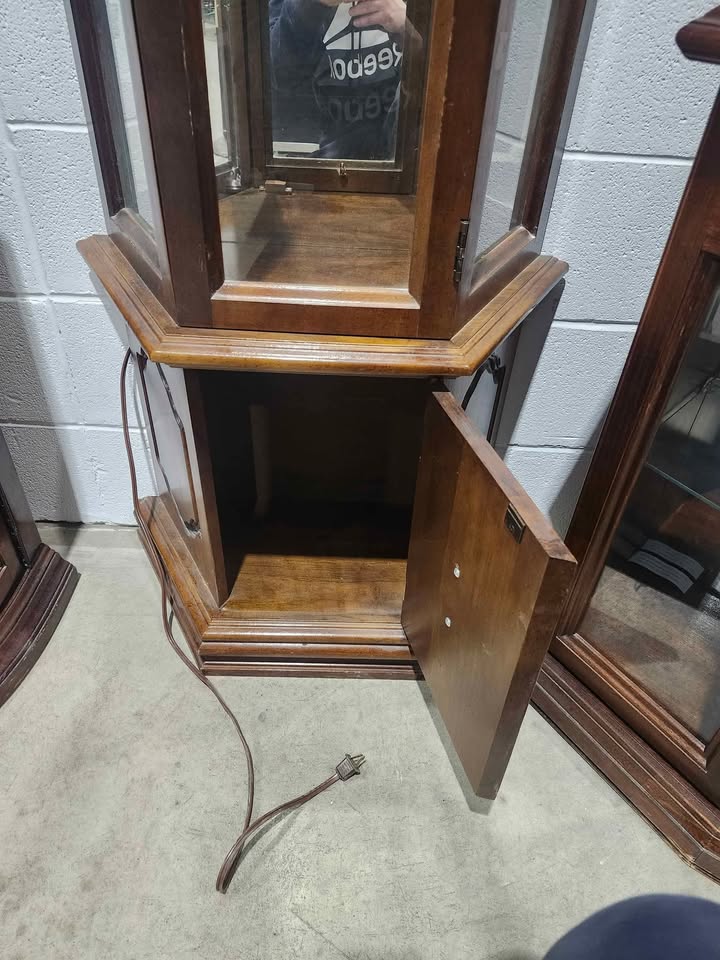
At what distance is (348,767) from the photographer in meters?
0.93

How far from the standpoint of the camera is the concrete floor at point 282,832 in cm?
78

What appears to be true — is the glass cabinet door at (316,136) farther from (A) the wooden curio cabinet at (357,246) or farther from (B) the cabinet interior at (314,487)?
(B) the cabinet interior at (314,487)

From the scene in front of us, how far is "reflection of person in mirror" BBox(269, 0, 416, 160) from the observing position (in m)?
0.76

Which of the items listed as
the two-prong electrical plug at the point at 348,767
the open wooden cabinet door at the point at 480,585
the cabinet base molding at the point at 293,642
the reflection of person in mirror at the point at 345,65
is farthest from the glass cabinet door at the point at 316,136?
the two-prong electrical plug at the point at 348,767

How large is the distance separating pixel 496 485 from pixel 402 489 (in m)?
0.72

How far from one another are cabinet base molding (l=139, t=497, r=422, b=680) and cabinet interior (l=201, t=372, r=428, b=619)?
2 cm

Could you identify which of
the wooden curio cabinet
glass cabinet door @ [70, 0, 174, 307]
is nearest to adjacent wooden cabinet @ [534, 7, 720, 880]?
the wooden curio cabinet

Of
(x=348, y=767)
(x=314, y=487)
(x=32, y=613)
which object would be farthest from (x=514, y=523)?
(x=32, y=613)

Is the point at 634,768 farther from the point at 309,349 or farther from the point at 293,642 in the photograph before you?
the point at 309,349

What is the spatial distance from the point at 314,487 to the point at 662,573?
71cm

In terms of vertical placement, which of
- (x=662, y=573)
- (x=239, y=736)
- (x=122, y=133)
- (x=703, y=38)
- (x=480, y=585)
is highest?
(x=703, y=38)

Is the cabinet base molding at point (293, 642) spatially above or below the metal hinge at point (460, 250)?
below

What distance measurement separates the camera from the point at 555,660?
103cm

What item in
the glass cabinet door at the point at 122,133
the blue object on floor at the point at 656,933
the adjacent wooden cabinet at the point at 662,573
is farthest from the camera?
the adjacent wooden cabinet at the point at 662,573
